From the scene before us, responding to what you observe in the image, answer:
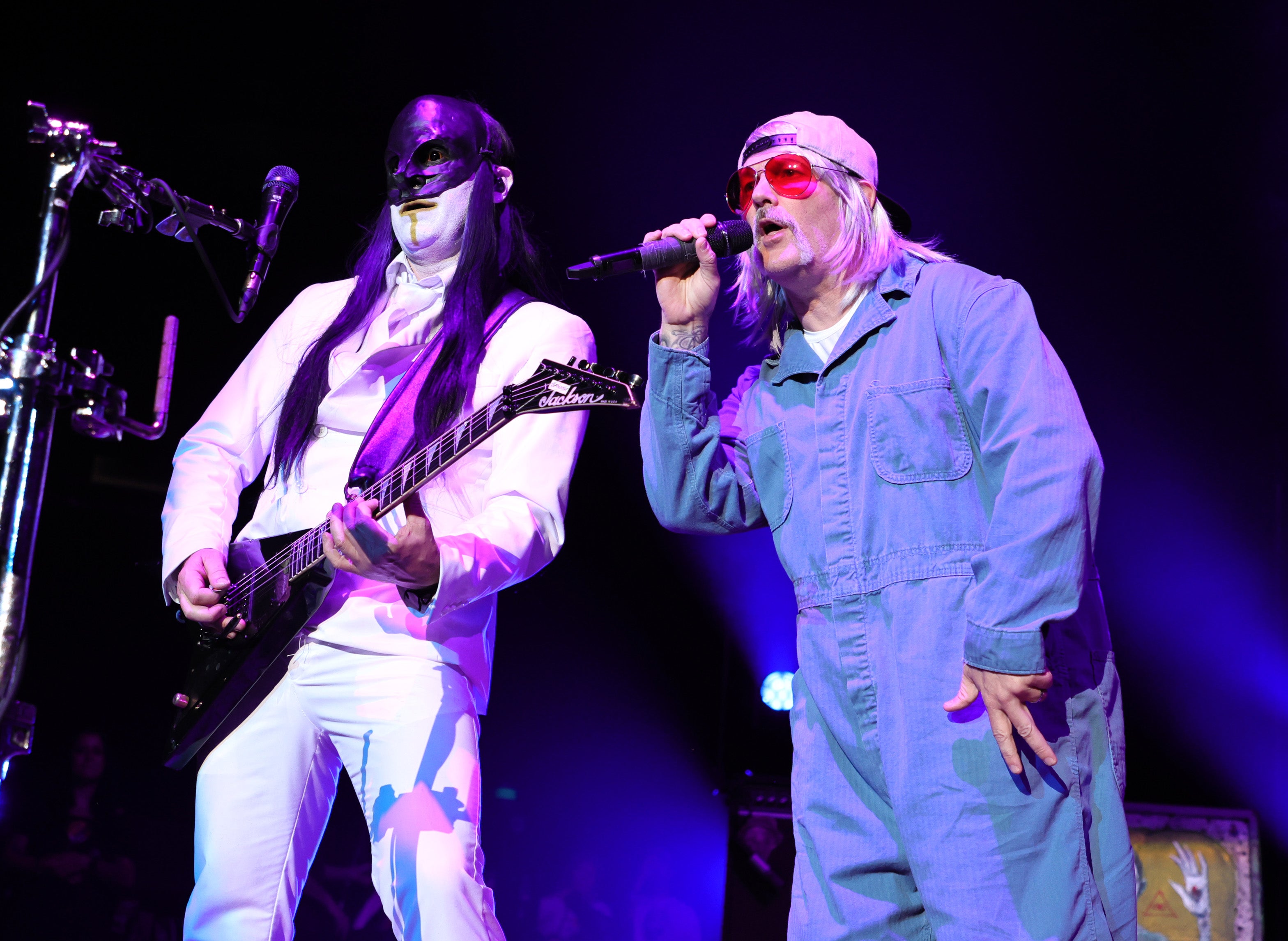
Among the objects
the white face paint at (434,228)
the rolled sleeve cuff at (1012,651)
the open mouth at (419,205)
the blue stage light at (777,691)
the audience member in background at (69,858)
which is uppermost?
the open mouth at (419,205)

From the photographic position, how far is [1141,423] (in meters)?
5.17

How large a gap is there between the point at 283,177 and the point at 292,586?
3.26ft

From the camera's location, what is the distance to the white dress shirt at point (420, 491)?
2.06 m

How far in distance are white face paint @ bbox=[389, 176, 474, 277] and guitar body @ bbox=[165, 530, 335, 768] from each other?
2.80 feet

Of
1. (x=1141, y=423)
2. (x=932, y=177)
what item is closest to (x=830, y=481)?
(x=932, y=177)

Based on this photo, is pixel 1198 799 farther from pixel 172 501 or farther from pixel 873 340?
pixel 172 501

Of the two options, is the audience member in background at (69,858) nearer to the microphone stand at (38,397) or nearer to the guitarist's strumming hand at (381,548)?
the microphone stand at (38,397)

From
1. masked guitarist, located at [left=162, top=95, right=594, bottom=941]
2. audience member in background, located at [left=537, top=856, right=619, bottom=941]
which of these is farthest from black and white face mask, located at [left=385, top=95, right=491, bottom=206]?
audience member in background, located at [left=537, top=856, right=619, bottom=941]

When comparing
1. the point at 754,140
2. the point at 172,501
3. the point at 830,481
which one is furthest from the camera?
the point at 172,501

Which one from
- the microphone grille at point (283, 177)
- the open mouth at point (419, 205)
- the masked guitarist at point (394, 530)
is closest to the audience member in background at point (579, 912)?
the masked guitarist at point (394, 530)

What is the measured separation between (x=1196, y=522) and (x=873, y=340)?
408 cm

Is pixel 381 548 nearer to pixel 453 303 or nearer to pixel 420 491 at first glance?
pixel 420 491

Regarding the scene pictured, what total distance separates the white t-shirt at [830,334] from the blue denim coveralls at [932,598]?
2cm

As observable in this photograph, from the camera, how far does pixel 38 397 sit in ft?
6.24
